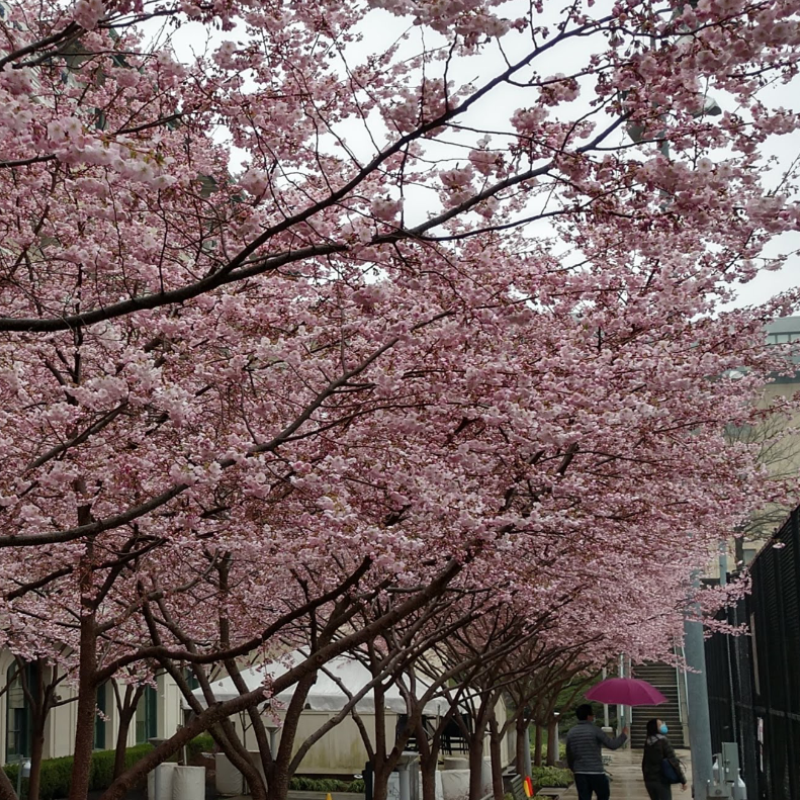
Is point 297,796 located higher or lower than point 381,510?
lower

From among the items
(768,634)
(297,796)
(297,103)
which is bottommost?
(297,796)

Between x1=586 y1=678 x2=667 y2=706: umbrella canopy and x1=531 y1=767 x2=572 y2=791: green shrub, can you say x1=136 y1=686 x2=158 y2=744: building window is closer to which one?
x1=531 y1=767 x2=572 y2=791: green shrub

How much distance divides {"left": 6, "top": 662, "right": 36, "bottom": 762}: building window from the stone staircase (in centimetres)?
2672

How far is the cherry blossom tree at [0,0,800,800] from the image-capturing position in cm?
457

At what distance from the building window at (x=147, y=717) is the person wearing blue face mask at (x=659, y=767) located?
58.9 ft

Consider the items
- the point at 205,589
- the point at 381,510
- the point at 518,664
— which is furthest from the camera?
the point at 518,664

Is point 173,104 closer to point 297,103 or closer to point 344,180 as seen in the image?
point 297,103

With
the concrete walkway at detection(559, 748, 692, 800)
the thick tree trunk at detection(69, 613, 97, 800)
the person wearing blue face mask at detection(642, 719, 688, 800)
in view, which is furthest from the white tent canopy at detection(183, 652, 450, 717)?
the concrete walkway at detection(559, 748, 692, 800)

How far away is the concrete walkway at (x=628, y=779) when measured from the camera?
24.6 metres

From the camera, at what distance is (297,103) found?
5.98 m

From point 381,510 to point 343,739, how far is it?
26431 mm

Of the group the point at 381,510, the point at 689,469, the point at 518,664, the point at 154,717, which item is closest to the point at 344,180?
the point at 381,510

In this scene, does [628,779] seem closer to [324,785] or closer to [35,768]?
[324,785]

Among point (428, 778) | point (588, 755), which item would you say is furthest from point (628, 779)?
point (428, 778)
